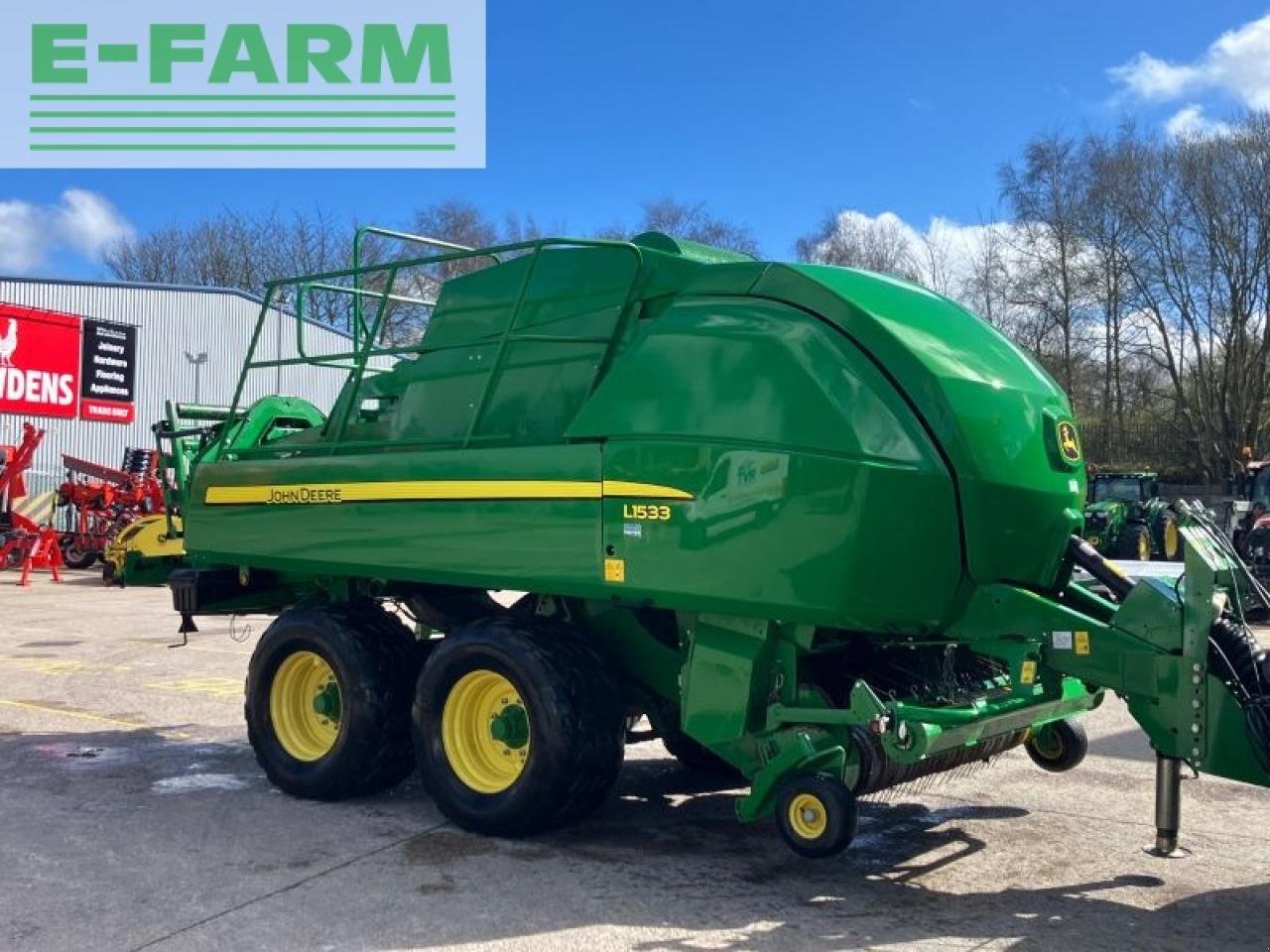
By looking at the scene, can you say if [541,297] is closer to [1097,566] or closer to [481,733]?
[481,733]

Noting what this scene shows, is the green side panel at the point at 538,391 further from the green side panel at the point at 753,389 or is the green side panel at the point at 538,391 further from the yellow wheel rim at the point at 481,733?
the yellow wheel rim at the point at 481,733

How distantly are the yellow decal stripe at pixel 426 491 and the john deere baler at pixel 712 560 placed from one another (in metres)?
0.02

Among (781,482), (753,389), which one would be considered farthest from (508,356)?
(781,482)

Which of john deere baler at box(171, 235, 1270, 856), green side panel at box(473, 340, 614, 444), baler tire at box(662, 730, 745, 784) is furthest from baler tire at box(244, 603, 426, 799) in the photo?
baler tire at box(662, 730, 745, 784)

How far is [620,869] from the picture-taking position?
5156 millimetres

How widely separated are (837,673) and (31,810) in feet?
13.2

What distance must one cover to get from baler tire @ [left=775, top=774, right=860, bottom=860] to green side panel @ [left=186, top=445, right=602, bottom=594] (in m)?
1.18

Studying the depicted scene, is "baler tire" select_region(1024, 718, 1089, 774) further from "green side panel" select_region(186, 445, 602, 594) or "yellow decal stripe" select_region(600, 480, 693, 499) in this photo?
"green side panel" select_region(186, 445, 602, 594)

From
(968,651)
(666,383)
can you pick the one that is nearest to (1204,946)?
(968,651)

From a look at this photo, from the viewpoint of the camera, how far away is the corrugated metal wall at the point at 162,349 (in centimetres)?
2873

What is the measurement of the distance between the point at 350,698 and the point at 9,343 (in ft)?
78.4

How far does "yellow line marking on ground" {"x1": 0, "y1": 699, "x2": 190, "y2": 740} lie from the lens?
8258mm

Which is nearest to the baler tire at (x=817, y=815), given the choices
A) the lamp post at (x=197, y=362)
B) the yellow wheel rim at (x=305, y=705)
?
the yellow wheel rim at (x=305, y=705)

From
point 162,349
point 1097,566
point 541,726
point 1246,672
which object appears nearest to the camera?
point 1246,672
